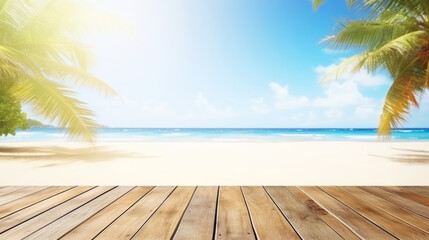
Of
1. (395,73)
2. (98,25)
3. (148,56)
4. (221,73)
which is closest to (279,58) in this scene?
(221,73)

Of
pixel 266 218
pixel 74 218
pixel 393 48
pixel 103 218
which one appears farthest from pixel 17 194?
pixel 393 48

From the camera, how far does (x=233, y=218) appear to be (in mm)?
1781

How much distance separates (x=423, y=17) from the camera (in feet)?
22.9

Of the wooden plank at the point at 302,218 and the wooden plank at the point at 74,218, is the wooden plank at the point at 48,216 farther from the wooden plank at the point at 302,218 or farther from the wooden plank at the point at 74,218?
the wooden plank at the point at 302,218

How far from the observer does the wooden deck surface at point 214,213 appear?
1.55 meters

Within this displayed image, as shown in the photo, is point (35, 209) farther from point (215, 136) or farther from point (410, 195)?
point (215, 136)

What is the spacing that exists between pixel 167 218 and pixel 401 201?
1727mm

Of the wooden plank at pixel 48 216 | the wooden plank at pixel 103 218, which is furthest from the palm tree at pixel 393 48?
the wooden plank at pixel 48 216

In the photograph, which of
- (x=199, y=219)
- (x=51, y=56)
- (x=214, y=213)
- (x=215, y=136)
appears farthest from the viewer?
(x=215, y=136)

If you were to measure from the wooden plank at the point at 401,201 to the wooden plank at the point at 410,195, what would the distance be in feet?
0.21

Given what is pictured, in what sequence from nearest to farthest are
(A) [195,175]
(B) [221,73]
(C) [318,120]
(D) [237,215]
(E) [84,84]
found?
(D) [237,215], (A) [195,175], (E) [84,84], (C) [318,120], (B) [221,73]

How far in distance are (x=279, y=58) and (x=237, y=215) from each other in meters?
34.0

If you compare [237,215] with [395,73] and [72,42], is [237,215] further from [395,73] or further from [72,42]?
[395,73]

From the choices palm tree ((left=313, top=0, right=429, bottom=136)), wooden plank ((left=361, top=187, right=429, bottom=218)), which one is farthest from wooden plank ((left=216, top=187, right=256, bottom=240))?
palm tree ((left=313, top=0, right=429, bottom=136))
